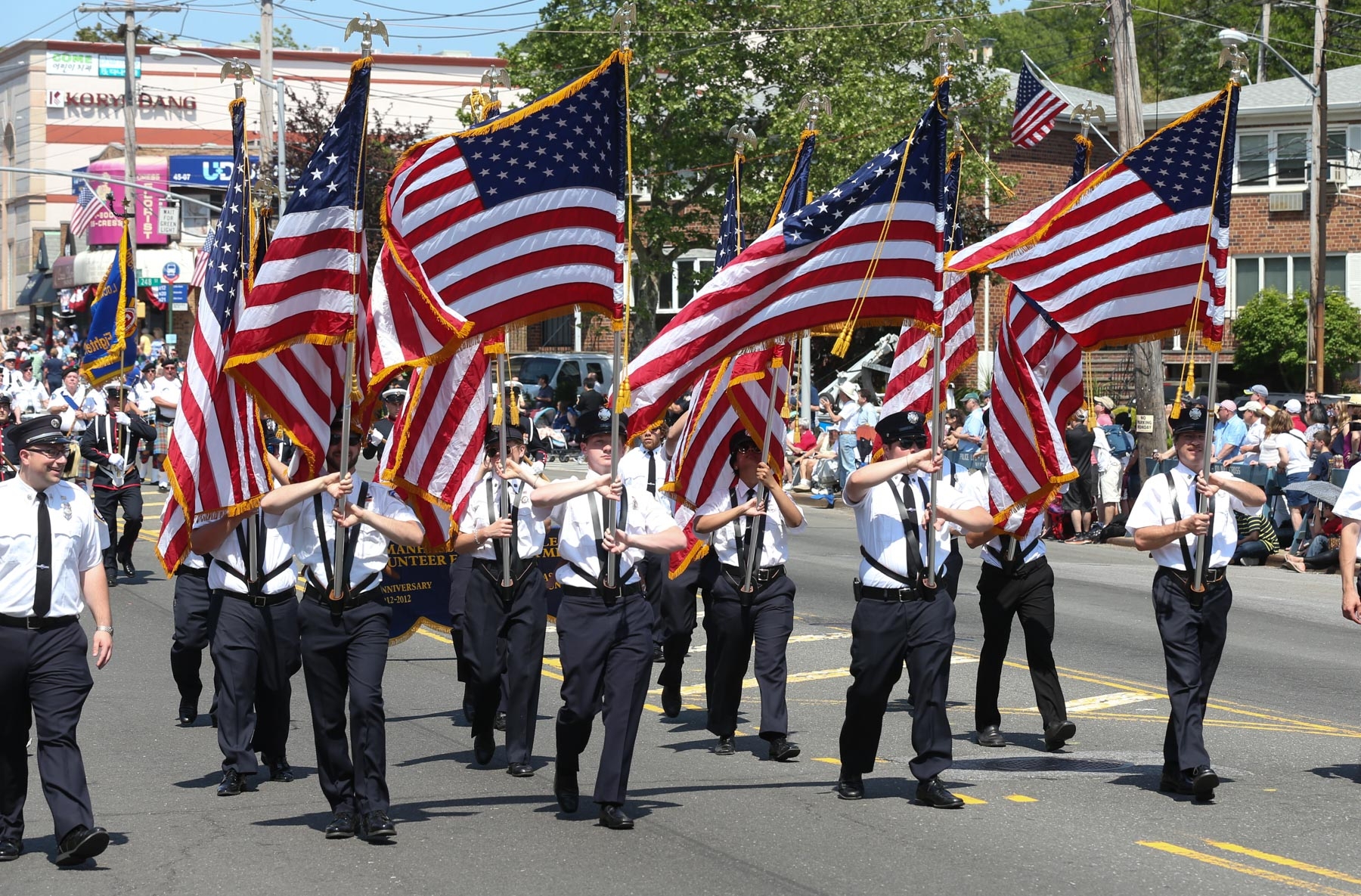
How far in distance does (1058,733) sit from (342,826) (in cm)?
435

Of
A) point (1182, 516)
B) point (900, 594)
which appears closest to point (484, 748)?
point (900, 594)

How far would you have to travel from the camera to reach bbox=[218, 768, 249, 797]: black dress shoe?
916cm

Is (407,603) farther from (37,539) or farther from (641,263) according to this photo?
(641,263)

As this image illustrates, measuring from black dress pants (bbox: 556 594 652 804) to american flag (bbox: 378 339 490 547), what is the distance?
146 centimetres

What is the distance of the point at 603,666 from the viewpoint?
28.2 ft

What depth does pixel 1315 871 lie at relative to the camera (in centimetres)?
753

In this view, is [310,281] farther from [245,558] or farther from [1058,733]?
[1058,733]

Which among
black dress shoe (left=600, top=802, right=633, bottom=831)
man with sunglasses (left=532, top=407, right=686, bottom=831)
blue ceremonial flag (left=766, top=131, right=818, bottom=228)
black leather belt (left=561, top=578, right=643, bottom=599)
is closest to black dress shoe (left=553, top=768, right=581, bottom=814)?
man with sunglasses (left=532, top=407, right=686, bottom=831)

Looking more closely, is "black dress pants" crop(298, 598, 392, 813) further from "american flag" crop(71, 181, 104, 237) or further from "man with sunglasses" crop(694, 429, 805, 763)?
"american flag" crop(71, 181, 104, 237)

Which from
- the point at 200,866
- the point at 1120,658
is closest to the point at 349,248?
the point at 200,866

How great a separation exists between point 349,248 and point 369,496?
1.27 meters

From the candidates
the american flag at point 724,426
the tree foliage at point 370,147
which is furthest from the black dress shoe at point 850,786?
the tree foliage at point 370,147

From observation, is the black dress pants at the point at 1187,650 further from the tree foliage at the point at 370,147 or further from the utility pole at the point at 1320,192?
the tree foliage at the point at 370,147

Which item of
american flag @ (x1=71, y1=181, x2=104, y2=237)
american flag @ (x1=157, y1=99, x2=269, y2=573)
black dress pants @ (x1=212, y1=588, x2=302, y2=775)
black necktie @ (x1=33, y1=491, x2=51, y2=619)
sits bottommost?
black dress pants @ (x1=212, y1=588, x2=302, y2=775)
